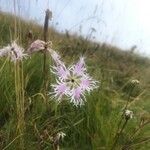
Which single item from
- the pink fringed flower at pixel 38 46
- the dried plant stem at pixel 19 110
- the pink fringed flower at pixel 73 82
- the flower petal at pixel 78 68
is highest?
the pink fringed flower at pixel 38 46

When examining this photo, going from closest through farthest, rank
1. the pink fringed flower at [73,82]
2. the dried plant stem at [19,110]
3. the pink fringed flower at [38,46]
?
the pink fringed flower at [73,82] < the pink fringed flower at [38,46] < the dried plant stem at [19,110]

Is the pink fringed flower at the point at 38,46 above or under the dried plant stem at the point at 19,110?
above

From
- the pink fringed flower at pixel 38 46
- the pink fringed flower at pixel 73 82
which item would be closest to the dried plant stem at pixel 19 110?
the pink fringed flower at pixel 38 46

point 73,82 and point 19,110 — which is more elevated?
point 73,82

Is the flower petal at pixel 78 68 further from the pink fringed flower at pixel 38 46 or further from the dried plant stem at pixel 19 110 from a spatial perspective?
the dried plant stem at pixel 19 110

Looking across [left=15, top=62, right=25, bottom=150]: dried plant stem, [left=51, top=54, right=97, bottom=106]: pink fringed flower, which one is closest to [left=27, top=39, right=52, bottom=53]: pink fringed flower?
[left=51, top=54, right=97, bottom=106]: pink fringed flower

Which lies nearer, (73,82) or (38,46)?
(73,82)

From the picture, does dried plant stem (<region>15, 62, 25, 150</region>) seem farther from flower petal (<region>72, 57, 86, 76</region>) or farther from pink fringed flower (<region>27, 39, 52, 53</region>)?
flower petal (<region>72, 57, 86, 76</region>)

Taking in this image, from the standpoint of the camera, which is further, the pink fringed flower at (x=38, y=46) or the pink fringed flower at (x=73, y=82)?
the pink fringed flower at (x=38, y=46)

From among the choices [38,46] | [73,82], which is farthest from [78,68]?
[38,46]

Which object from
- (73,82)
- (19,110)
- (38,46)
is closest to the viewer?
(73,82)

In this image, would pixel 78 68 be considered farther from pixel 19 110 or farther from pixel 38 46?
pixel 19 110
